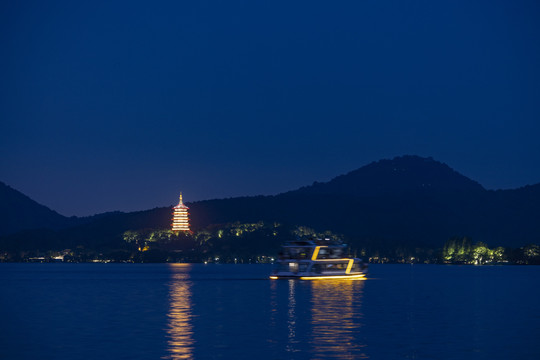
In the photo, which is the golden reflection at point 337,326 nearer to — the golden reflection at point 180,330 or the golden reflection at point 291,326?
the golden reflection at point 291,326

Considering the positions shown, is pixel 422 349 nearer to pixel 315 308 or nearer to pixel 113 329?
pixel 113 329

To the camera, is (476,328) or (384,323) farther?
(384,323)

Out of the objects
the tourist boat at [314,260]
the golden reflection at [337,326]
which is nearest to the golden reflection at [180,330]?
the golden reflection at [337,326]

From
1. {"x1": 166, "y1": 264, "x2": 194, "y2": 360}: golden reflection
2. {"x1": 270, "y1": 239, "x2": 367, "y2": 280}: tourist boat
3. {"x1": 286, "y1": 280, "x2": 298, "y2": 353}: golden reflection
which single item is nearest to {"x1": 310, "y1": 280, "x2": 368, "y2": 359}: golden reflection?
{"x1": 286, "y1": 280, "x2": 298, "y2": 353}: golden reflection

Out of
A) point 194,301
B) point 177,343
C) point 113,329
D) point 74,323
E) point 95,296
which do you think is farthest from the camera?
point 95,296

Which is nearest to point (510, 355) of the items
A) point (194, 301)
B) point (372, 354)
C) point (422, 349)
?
point (422, 349)

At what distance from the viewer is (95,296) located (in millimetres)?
121750

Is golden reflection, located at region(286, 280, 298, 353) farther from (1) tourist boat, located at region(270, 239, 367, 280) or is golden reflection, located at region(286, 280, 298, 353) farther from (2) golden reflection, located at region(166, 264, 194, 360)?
(1) tourist boat, located at region(270, 239, 367, 280)

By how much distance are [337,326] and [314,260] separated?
9536 cm

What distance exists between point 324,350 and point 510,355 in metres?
12.9

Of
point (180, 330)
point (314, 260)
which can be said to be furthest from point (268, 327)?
point (314, 260)

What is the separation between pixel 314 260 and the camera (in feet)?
558

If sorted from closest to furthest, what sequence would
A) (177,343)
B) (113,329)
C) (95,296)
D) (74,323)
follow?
(177,343) < (113,329) < (74,323) < (95,296)

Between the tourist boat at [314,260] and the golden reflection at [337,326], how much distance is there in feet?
145
